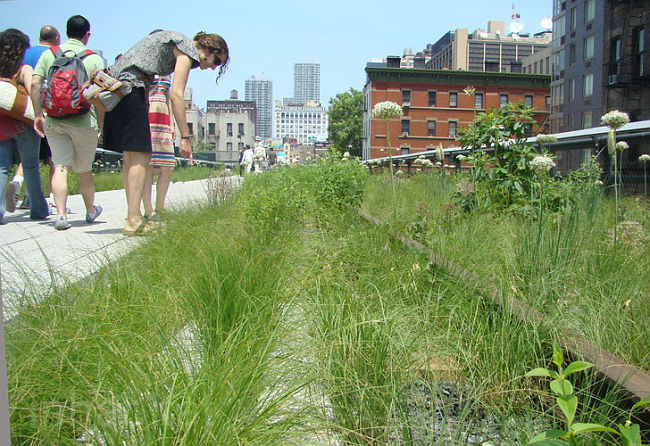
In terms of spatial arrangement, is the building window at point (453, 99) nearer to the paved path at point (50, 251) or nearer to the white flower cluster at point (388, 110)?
the paved path at point (50, 251)

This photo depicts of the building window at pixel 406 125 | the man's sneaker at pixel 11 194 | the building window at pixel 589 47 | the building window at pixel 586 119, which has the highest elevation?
the building window at pixel 589 47

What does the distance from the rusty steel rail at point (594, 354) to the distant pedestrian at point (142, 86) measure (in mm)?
3391

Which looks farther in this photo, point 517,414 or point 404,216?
point 404,216

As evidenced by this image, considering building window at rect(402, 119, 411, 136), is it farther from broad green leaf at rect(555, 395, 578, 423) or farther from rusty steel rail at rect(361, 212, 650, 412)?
broad green leaf at rect(555, 395, 578, 423)

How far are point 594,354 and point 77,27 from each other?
15.7 feet

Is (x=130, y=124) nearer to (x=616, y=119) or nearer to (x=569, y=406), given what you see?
(x=616, y=119)

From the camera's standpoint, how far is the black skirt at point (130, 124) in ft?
16.4

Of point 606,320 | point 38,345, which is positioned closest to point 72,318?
point 38,345

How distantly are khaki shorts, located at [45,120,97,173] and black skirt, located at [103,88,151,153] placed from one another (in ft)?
1.43

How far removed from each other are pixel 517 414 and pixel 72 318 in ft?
4.92

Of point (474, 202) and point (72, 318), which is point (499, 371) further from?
point (474, 202)

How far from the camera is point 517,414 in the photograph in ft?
5.80

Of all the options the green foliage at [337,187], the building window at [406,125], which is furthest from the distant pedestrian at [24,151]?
the building window at [406,125]

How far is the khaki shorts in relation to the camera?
17.3 feet
